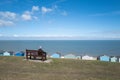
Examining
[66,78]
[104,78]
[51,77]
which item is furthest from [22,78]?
[104,78]

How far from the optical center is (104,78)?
11.0 metres

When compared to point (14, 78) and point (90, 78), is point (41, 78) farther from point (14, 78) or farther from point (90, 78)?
point (90, 78)

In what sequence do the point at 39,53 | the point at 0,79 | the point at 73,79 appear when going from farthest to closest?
the point at 39,53 → the point at 73,79 → the point at 0,79

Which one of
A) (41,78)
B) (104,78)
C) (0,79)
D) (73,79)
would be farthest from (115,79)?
(0,79)

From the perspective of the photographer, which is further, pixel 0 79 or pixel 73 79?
pixel 73 79

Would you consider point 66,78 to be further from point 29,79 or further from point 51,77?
point 29,79

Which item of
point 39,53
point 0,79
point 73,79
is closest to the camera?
→ point 0,79

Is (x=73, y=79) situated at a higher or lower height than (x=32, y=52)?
lower

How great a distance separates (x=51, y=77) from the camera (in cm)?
1073

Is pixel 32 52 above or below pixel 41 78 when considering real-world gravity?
above

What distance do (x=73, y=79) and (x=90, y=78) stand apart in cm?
130

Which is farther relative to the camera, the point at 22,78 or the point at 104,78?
the point at 104,78

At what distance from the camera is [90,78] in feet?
35.6

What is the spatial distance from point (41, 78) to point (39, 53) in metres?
6.82
